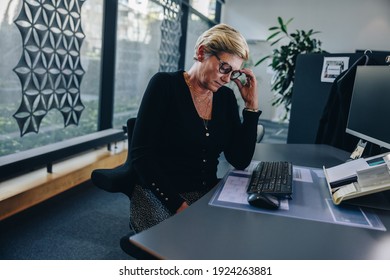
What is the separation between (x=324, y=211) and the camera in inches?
41.9

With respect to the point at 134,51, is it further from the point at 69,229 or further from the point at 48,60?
the point at 69,229

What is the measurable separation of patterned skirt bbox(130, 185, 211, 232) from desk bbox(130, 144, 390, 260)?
1.04ft

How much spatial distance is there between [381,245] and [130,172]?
873 mm

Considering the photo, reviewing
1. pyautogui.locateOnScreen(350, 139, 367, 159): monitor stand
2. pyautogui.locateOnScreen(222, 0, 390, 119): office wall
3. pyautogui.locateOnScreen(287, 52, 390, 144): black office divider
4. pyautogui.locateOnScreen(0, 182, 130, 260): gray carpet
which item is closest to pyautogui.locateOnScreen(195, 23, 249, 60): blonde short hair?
pyautogui.locateOnScreen(350, 139, 367, 159): monitor stand

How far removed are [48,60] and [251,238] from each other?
2078 millimetres

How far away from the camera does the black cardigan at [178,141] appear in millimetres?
1301

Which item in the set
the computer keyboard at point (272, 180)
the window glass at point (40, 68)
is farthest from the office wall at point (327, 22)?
the computer keyboard at point (272, 180)

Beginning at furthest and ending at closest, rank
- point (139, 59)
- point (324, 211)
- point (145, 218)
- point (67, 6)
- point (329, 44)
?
point (329, 44)
point (139, 59)
point (67, 6)
point (145, 218)
point (324, 211)

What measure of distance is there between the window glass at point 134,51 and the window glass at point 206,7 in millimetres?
1502

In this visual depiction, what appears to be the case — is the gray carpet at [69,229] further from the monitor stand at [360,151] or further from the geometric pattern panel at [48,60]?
the monitor stand at [360,151]

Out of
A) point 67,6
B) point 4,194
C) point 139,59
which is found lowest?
point 4,194
